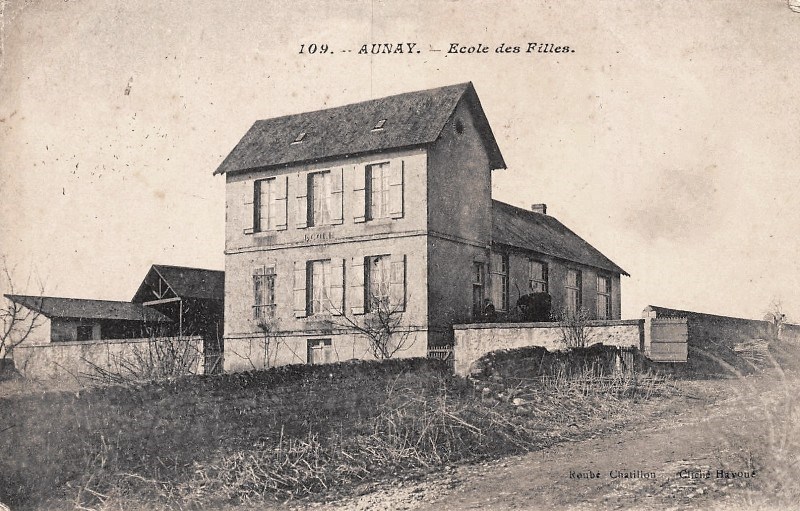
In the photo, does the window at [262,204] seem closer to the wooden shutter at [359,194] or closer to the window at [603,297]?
the wooden shutter at [359,194]

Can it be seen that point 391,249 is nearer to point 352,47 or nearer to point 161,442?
point 352,47

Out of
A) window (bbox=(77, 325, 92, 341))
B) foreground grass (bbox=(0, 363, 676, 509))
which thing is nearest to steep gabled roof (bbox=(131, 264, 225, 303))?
window (bbox=(77, 325, 92, 341))

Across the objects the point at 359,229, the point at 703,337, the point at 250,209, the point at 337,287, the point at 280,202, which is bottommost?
the point at 703,337

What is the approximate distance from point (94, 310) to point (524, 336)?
21.5 m

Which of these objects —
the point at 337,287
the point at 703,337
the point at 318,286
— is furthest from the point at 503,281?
the point at 703,337

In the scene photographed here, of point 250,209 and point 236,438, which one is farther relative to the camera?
point 250,209

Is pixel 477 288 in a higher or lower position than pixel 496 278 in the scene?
lower

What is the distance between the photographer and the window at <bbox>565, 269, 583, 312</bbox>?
102 feet

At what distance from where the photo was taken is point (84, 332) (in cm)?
3459

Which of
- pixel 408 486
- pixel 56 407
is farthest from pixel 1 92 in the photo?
pixel 408 486

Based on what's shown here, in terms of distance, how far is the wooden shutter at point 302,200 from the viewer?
79.2ft

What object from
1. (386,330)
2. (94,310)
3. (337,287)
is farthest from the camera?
(94,310)

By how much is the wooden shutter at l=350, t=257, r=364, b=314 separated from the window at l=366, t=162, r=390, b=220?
1.33 metres

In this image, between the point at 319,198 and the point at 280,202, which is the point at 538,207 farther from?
the point at 280,202
